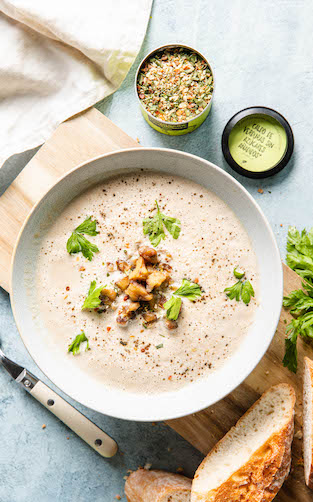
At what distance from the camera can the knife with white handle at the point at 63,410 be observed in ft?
9.65

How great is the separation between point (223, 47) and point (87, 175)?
1.33m

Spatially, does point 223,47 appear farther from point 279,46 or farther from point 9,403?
point 9,403

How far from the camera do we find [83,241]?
256 centimetres

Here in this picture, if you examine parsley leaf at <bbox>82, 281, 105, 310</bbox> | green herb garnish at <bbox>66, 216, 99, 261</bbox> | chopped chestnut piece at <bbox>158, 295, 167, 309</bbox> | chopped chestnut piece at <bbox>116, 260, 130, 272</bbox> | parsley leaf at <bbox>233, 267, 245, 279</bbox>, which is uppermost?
green herb garnish at <bbox>66, 216, 99, 261</bbox>

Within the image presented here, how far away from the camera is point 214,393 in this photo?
252 centimetres

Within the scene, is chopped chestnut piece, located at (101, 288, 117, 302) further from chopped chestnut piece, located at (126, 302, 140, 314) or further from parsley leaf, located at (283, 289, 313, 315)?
parsley leaf, located at (283, 289, 313, 315)

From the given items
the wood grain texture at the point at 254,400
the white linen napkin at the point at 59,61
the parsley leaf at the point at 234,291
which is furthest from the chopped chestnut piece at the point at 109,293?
the white linen napkin at the point at 59,61

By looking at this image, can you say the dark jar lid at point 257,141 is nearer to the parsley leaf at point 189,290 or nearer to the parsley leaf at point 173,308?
the parsley leaf at point 189,290

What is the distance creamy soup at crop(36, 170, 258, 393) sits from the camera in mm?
2502

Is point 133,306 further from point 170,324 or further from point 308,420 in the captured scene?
point 308,420

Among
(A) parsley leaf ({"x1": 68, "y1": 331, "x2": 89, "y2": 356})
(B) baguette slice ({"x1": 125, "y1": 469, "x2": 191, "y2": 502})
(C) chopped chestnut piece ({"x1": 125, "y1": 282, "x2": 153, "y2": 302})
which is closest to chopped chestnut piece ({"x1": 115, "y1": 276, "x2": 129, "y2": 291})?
(C) chopped chestnut piece ({"x1": 125, "y1": 282, "x2": 153, "y2": 302})

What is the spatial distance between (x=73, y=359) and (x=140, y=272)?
0.69 meters

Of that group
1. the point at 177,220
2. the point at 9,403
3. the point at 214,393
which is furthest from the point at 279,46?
the point at 9,403

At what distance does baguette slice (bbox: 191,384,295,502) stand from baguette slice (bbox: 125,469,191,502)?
8.4 inches
